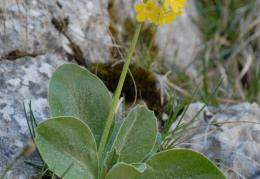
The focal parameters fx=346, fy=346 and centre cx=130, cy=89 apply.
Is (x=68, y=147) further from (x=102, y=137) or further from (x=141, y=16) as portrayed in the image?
(x=141, y=16)

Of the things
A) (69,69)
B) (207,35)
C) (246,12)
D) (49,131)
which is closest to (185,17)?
(207,35)

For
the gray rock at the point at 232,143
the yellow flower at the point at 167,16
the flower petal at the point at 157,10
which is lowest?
the gray rock at the point at 232,143

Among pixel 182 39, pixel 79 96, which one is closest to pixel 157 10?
pixel 79 96

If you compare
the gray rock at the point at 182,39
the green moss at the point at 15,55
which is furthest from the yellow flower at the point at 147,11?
the gray rock at the point at 182,39

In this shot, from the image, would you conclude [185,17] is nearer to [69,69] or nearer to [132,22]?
[132,22]

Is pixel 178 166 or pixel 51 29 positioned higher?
pixel 51 29

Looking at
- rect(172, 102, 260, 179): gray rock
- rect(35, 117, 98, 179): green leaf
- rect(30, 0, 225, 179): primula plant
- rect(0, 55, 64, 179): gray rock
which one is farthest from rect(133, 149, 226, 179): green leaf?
rect(0, 55, 64, 179): gray rock

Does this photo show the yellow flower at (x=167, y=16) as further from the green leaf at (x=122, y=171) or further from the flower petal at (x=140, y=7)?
the green leaf at (x=122, y=171)

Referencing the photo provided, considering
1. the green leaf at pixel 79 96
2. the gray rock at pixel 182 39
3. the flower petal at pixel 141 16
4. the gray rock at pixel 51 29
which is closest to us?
the flower petal at pixel 141 16
